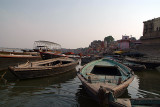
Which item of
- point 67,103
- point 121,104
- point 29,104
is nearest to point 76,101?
point 67,103

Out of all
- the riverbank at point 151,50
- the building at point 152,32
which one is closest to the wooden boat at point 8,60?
the riverbank at point 151,50

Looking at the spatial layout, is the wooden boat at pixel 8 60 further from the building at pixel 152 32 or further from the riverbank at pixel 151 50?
the building at pixel 152 32

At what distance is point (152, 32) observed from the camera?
36406 millimetres

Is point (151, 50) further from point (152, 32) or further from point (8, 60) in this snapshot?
point (8, 60)

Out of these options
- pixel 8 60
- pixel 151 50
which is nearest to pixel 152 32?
pixel 151 50

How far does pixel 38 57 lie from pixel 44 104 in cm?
1683

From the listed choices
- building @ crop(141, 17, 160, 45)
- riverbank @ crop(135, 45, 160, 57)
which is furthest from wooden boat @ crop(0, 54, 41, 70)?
building @ crop(141, 17, 160, 45)

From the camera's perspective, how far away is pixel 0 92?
7477mm

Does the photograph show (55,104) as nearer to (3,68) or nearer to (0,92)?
(0,92)

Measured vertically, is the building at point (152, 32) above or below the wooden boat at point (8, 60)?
above

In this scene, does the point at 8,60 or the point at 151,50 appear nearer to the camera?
the point at 8,60

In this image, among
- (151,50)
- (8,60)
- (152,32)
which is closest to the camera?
(8,60)

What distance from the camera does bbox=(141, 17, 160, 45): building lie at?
113 feet

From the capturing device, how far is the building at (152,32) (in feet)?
113
